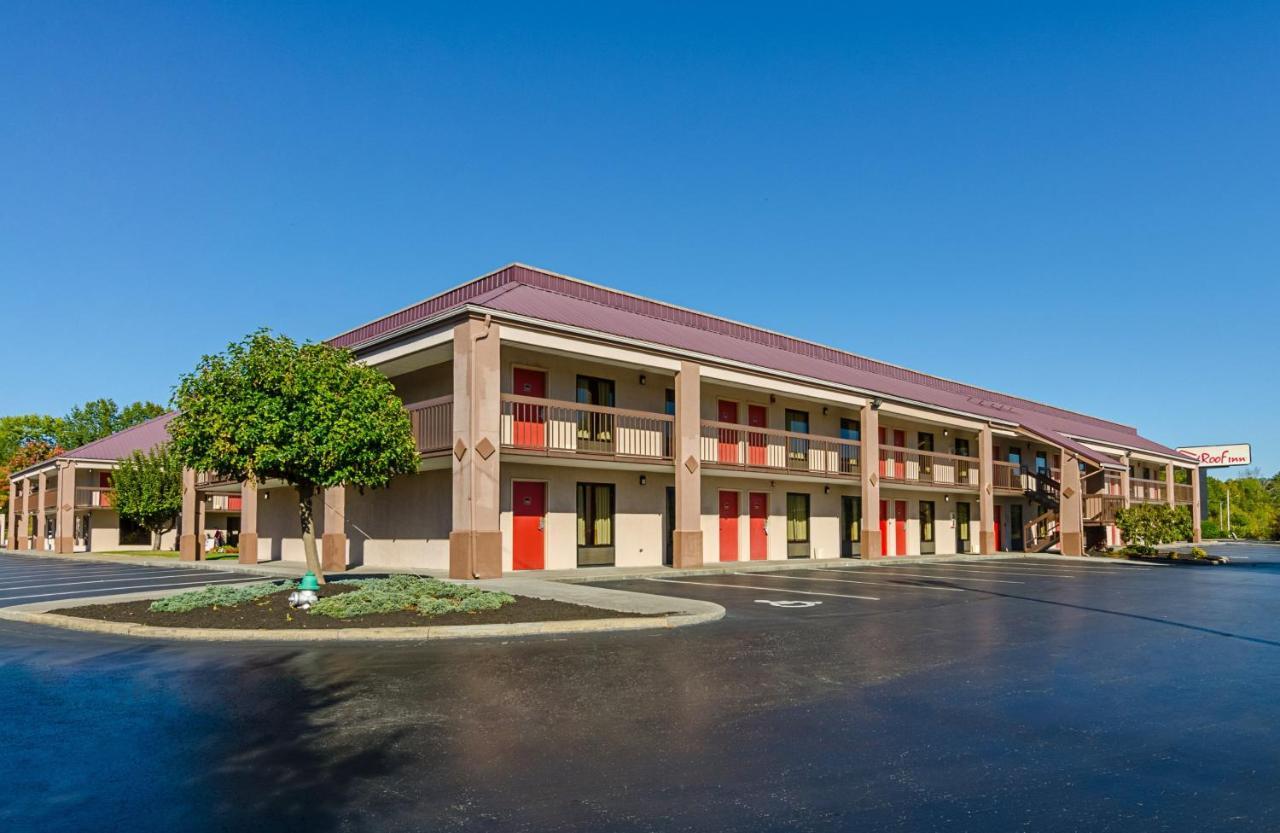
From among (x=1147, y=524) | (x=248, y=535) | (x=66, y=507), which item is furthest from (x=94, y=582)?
(x=1147, y=524)

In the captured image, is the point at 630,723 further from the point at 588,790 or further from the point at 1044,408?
the point at 1044,408

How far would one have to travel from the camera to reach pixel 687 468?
1005 inches

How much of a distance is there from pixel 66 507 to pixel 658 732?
173 feet

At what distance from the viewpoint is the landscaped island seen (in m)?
12.5

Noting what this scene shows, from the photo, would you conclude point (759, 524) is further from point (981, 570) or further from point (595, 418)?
point (595, 418)

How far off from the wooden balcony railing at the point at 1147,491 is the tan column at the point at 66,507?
60.2 metres

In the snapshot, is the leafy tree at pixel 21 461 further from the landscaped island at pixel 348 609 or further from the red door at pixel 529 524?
the landscaped island at pixel 348 609

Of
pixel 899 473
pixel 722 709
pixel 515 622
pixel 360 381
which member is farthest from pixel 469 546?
pixel 899 473

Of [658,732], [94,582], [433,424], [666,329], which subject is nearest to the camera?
[658,732]

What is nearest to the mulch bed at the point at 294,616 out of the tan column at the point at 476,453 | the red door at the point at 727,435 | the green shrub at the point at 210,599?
the green shrub at the point at 210,599

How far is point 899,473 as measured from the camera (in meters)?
36.4

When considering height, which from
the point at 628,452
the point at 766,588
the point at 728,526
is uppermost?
the point at 628,452

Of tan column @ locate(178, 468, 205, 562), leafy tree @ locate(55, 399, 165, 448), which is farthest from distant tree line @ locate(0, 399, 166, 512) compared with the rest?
tan column @ locate(178, 468, 205, 562)

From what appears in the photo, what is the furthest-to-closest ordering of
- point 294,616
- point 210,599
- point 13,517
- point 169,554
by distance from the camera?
point 13,517 → point 169,554 → point 210,599 → point 294,616
